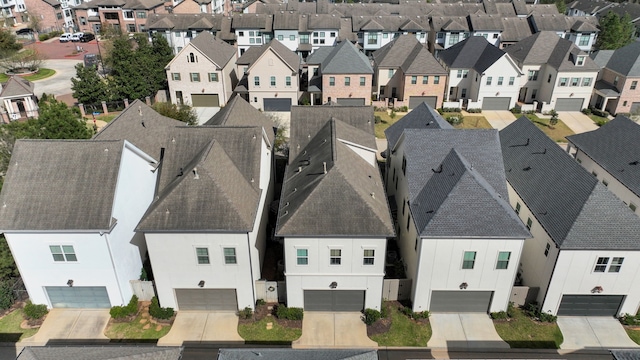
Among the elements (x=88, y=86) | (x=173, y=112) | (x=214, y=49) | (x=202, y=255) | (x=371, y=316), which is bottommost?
(x=371, y=316)

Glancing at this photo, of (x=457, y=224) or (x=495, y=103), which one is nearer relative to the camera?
(x=457, y=224)

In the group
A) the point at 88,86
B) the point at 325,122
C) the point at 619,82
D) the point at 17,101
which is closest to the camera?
the point at 325,122

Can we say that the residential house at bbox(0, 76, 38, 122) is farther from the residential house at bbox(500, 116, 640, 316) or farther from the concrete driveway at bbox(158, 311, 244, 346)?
the residential house at bbox(500, 116, 640, 316)

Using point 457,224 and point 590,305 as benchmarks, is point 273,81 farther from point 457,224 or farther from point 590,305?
point 590,305

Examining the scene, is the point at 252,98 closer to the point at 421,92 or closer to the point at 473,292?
the point at 421,92

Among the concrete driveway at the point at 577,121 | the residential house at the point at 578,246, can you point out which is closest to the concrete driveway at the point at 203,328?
the residential house at the point at 578,246

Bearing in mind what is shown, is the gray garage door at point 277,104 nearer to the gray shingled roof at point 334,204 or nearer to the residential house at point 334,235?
the residential house at point 334,235

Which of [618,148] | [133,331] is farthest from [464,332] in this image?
[618,148]

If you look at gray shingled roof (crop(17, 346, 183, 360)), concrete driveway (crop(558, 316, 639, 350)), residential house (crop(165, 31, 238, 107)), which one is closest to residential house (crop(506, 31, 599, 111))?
concrete driveway (crop(558, 316, 639, 350))
